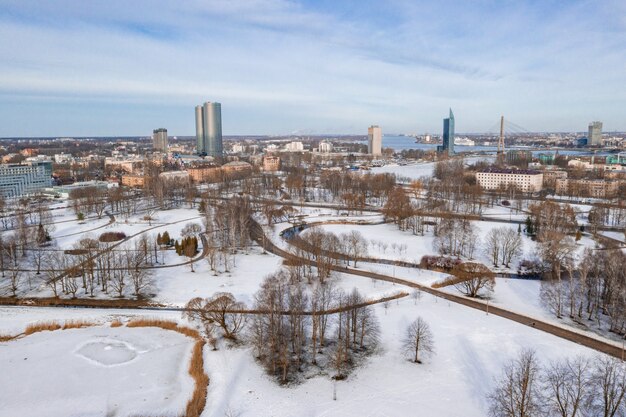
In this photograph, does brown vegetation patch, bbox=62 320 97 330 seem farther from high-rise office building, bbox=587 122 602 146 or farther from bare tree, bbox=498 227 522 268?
high-rise office building, bbox=587 122 602 146

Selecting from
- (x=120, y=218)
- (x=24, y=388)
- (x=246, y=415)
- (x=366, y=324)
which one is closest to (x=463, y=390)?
(x=366, y=324)

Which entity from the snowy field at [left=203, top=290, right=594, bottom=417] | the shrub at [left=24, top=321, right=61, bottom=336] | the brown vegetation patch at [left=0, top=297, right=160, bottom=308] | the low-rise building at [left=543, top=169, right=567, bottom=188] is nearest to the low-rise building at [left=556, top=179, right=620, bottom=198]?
the low-rise building at [left=543, top=169, right=567, bottom=188]

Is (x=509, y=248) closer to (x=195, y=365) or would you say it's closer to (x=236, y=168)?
(x=195, y=365)

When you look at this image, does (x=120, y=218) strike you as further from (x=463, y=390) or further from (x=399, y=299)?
(x=463, y=390)

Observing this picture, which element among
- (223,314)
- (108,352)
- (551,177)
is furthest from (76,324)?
(551,177)

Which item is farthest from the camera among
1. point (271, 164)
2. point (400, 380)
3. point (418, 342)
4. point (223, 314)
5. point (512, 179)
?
point (271, 164)

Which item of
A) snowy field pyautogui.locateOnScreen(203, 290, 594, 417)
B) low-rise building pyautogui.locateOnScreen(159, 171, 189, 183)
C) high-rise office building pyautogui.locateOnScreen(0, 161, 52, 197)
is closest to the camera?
snowy field pyautogui.locateOnScreen(203, 290, 594, 417)
